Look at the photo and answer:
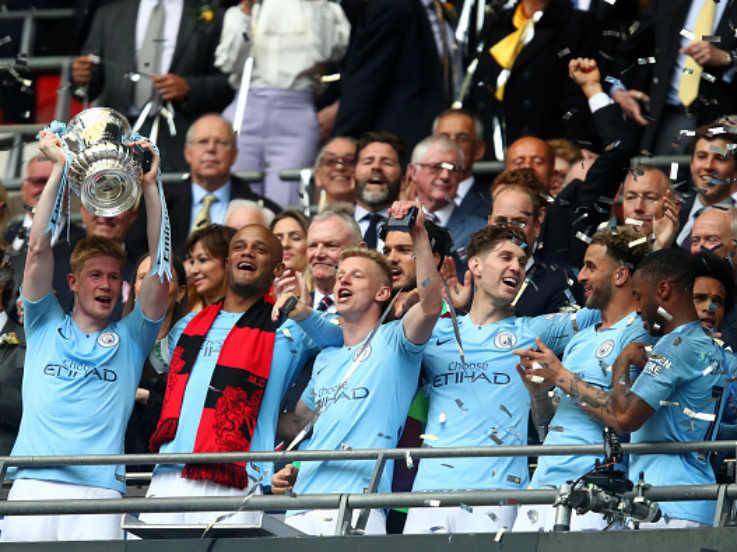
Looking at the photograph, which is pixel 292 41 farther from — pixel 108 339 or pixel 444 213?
pixel 108 339

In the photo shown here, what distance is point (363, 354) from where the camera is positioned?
1026 centimetres

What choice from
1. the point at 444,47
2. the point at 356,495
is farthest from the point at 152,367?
the point at 444,47

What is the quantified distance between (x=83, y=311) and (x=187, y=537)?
1559mm

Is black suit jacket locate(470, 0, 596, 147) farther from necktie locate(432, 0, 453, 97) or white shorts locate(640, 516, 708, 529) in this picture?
white shorts locate(640, 516, 708, 529)

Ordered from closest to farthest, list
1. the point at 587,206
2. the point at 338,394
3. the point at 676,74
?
the point at 338,394, the point at 587,206, the point at 676,74

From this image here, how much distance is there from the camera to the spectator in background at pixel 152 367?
36.5 feet

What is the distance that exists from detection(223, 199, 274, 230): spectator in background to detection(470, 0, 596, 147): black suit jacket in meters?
2.02

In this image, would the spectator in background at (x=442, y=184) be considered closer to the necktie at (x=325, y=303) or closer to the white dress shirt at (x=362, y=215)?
the white dress shirt at (x=362, y=215)

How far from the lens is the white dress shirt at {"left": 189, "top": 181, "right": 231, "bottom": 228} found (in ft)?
45.4

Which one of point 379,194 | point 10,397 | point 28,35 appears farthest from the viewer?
point 28,35

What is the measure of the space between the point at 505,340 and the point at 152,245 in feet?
6.25

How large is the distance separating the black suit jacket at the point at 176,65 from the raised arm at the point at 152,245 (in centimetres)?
475

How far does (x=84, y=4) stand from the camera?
16.8m

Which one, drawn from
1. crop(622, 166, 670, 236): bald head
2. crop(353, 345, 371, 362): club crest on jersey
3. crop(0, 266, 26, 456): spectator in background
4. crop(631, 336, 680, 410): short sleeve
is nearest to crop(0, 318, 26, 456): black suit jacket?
crop(0, 266, 26, 456): spectator in background
